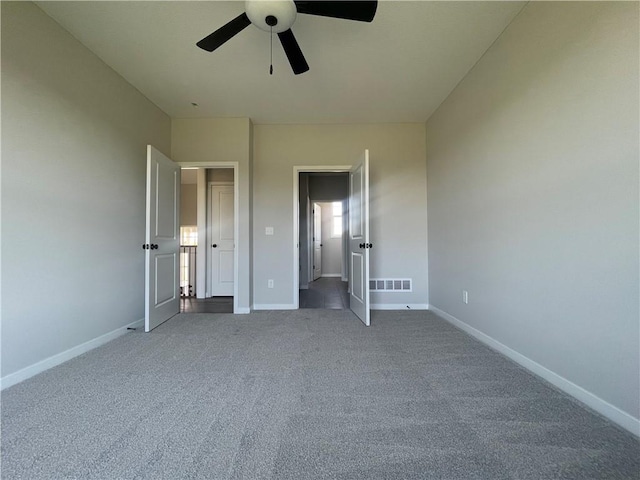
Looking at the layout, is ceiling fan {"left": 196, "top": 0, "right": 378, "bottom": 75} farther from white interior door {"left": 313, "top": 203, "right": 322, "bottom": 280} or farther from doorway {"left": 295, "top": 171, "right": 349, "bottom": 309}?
white interior door {"left": 313, "top": 203, "right": 322, "bottom": 280}

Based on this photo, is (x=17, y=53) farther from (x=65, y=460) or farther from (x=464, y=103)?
(x=464, y=103)

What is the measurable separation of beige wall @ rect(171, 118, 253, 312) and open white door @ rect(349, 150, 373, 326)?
1.34 m

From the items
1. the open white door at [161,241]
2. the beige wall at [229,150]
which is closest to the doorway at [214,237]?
the beige wall at [229,150]

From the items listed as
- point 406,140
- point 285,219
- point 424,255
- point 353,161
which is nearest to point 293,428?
point 285,219

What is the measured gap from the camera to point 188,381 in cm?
174

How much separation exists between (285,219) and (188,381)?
2310 mm

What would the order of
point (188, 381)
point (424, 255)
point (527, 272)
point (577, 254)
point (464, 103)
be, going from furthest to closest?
point (424, 255)
point (464, 103)
point (527, 272)
point (188, 381)
point (577, 254)

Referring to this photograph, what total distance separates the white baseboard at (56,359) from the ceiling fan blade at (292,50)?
8.85ft

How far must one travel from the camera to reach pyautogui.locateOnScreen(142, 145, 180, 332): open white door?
109 inches

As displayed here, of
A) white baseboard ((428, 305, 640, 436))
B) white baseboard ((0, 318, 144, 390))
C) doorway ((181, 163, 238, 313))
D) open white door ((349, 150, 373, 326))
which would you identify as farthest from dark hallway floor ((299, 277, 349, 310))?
white baseboard ((0, 318, 144, 390))

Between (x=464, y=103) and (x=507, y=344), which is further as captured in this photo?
(x=464, y=103)

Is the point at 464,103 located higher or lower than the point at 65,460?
higher

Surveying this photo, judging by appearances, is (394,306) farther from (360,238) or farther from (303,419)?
(303,419)

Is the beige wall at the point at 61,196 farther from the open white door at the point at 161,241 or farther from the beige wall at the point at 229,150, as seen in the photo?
the beige wall at the point at 229,150
